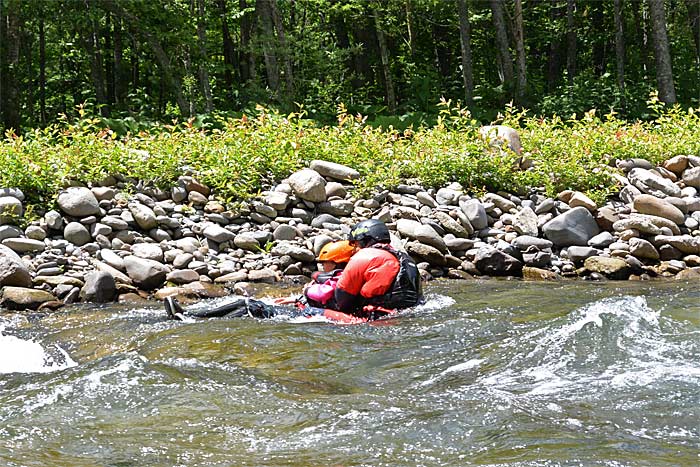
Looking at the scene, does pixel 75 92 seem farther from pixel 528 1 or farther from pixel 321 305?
pixel 321 305

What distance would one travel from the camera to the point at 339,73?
2477 centimetres

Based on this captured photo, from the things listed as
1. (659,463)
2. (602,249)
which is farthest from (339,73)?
(659,463)

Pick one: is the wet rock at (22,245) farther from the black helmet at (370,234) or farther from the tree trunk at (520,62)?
the tree trunk at (520,62)

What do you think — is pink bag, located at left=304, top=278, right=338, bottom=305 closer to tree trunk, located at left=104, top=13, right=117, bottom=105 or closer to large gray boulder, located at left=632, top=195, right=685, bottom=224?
large gray boulder, located at left=632, top=195, right=685, bottom=224

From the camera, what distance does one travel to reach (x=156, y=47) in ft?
67.0

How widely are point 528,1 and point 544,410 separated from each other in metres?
26.4

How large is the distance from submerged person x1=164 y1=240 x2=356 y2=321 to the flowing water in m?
0.26

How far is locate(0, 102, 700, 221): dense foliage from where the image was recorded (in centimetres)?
1166

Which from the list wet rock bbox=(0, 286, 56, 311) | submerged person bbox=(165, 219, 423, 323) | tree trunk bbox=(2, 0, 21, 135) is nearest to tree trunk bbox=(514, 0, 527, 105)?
tree trunk bbox=(2, 0, 21, 135)

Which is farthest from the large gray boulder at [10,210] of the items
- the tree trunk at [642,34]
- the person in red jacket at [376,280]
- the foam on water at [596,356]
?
the tree trunk at [642,34]

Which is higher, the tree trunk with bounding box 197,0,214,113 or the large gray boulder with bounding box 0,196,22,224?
the tree trunk with bounding box 197,0,214,113

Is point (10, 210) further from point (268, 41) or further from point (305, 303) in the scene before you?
point (268, 41)

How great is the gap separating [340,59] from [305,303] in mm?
16648

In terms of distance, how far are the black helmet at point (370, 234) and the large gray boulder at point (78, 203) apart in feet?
14.0
